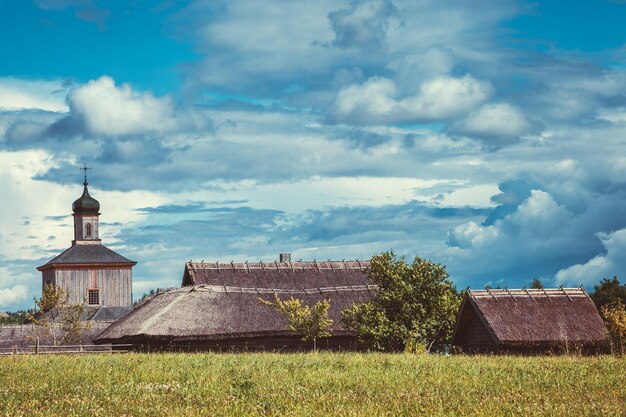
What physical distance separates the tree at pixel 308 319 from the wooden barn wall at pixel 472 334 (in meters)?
6.35

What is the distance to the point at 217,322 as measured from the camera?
147 feet

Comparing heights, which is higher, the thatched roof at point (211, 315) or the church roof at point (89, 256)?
the church roof at point (89, 256)

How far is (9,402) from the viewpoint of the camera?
1563cm

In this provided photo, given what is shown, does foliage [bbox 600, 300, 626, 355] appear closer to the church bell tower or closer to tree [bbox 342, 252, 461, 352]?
tree [bbox 342, 252, 461, 352]

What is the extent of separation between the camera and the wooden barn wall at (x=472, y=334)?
39438mm

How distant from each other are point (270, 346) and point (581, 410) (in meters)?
33.0

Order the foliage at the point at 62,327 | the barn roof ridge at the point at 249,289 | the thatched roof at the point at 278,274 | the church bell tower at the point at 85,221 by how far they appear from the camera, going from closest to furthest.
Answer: the barn roof ridge at the point at 249,289, the thatched roof at the point at 278,274, the foliage at the point at 62,327, the church bell tower at the point at 85,221

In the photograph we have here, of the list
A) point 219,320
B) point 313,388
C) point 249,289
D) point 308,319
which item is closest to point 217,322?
point 219,320

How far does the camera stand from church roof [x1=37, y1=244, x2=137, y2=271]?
277 feet

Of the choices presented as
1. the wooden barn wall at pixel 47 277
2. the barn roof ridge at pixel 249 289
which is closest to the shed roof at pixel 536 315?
the barn roof ridge at pixel 249 289

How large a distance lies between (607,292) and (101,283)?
4609 cm

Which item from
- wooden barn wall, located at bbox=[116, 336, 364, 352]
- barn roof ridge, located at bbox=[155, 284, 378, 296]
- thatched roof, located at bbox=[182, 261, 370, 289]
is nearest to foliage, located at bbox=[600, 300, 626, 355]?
wooden barn wall, located at bbox=[116, 336, 364, 352]

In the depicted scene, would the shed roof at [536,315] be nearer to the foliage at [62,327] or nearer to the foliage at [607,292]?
the foliage at [607,292]

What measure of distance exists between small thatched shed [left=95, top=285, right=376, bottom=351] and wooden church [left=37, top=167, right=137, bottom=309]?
119 ft
